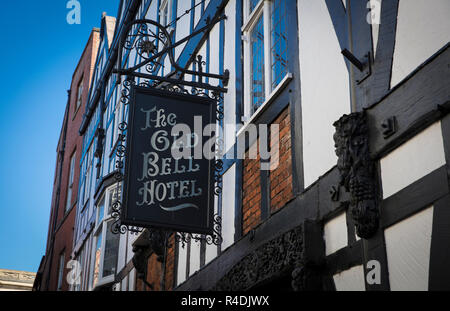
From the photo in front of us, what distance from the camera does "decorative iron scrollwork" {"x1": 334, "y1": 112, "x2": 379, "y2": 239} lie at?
4898mm

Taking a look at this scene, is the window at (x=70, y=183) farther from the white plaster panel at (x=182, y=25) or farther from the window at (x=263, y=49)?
the window at (x=263, y=49)

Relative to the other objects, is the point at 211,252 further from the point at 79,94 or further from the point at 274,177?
the point at 79,94

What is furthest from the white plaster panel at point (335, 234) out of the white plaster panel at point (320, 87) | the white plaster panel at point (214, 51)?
the white plaster panel at point (214, 51)

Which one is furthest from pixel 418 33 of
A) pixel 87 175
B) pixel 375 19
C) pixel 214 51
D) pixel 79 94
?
pixel 79 94

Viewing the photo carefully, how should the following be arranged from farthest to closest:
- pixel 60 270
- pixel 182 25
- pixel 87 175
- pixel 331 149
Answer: pixel 60 270 < pixel 87 175 < pixel 182 25 < pixel 331 149

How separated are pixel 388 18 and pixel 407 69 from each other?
1.82 ft

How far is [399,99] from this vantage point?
480cm

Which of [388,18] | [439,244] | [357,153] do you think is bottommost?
[439,244]

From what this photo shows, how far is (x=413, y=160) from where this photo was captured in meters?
4.61

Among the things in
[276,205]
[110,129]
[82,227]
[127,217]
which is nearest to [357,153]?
[276,205]

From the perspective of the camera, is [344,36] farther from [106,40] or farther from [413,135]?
[106,40]

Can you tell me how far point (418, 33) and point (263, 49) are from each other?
11.5 ft

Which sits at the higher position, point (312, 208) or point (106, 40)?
point (106, 40)

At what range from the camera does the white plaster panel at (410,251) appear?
434 cm
